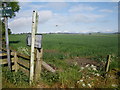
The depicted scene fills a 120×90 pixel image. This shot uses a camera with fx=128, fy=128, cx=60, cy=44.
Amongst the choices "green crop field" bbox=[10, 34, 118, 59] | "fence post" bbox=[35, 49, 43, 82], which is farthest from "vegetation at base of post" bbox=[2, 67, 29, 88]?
"green crop field" bbox=[10, 34, 118, 59]

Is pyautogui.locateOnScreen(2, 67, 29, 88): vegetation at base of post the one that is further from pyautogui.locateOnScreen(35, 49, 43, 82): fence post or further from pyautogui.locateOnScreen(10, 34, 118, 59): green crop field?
pyautogui.locateOnScreen(10, 34, 118, 59): green crop field

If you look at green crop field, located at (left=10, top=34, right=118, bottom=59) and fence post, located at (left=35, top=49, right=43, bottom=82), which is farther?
green crop field, located at (left=10, top=34, right=118, bottom=59)

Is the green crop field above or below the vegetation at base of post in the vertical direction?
above

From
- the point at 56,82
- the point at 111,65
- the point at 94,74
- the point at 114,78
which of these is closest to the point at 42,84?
the point at 56,82

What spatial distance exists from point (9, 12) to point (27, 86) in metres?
3.31

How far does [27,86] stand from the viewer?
4.89m

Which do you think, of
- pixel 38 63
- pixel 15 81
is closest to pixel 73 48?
pixel 38 63

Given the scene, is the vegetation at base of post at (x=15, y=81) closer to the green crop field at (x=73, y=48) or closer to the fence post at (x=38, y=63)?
the fence post at (x=38, y=63)

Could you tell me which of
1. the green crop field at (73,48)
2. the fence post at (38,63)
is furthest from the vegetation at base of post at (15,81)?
the green crop field at (73,48)

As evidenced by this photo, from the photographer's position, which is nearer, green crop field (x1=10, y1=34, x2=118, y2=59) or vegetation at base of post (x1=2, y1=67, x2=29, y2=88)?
vegetation at base of post (x1=2, y1=67, x2=29, y2=88)

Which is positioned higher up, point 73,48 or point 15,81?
point 73,48

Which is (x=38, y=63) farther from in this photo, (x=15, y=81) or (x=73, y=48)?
(x=73, y=48)

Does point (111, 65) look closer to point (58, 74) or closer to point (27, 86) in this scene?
point (58, 74)

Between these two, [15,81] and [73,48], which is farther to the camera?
[73,48]
